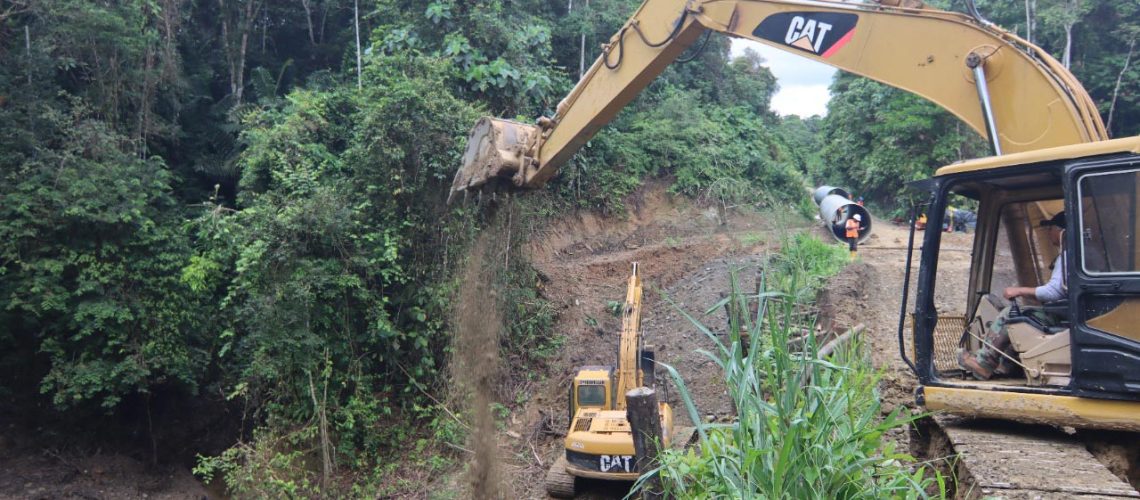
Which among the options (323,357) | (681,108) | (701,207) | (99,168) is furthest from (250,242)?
(681,108)

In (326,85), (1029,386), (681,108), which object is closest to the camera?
(1029,386)

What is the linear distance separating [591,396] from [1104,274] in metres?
4.33

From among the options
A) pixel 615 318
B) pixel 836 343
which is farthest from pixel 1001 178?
pixel 615 318

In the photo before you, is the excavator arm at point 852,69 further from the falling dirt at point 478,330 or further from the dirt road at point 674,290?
the dirt road at point 674,290

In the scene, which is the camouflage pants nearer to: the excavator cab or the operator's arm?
the excavator cab

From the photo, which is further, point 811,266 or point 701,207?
point 701,207

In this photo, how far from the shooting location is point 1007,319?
4016 millimetres

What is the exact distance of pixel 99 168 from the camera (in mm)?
11070

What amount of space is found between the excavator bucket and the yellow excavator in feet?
1.86

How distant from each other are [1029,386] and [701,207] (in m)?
13.5

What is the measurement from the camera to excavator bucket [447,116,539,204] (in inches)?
265

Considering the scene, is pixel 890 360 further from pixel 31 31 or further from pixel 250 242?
pixel 31 31

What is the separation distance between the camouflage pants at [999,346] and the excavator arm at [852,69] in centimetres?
94

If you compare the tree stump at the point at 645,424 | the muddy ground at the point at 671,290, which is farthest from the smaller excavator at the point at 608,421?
the tree stump at the point at 645,424
